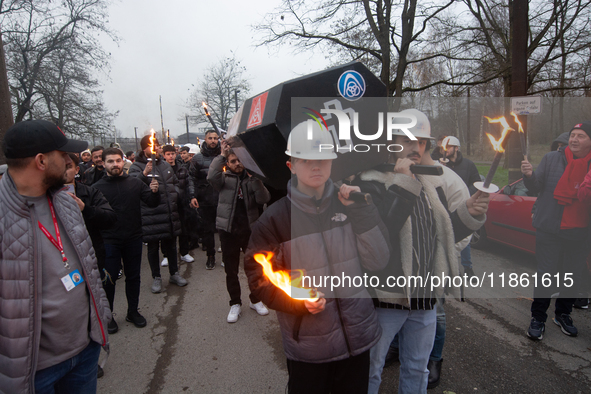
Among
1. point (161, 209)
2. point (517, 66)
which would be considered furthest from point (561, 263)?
point (161, 209)

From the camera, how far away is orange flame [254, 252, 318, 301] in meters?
1.58

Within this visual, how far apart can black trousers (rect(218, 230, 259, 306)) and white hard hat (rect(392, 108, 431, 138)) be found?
253cm

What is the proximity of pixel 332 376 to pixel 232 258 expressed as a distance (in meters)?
2.21

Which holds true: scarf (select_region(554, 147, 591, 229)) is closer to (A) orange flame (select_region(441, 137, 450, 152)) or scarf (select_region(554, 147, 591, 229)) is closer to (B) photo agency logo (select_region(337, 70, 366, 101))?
(A) orange flame (select_region(441, 137, 450, 152))

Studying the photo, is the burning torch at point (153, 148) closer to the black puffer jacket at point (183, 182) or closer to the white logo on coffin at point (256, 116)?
the black puffer jacket at point (183, 182)

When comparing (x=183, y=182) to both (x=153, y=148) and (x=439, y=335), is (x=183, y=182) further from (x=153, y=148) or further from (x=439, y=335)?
(x=439, y=335)

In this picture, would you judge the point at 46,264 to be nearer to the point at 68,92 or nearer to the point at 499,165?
the point at 499,165

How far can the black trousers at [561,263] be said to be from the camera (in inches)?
110

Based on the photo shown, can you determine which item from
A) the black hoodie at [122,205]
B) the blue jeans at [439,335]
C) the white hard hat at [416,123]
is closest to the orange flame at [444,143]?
the white hard hat at [416,123]

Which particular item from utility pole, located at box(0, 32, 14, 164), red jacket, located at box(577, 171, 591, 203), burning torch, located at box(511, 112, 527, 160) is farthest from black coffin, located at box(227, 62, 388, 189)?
utility pole, located at box(0, 32, 14, 164)

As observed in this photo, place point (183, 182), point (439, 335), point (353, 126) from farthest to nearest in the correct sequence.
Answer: point (183, 182), point (439, 335), point (353, 126)

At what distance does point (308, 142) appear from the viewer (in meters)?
1.54

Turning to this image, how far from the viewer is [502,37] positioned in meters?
10.7

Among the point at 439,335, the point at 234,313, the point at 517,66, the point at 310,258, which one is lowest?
the point at 234,313
